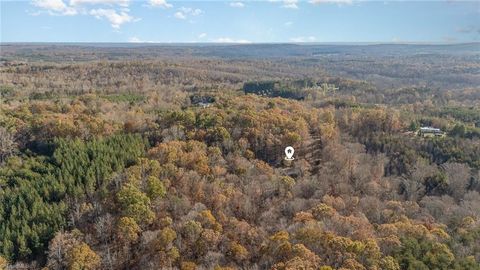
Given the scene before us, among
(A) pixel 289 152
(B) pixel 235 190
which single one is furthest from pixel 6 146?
(A) pixel 289 152

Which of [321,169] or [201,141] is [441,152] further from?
[201,141]

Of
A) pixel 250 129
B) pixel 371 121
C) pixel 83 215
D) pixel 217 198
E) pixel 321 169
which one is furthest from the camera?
pixel 371 121

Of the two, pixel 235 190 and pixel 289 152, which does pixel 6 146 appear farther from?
pixel 289 152

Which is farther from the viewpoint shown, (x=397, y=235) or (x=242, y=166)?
(x=242, y=166)

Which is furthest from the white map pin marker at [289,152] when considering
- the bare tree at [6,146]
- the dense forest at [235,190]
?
the bare tree at [6,146]

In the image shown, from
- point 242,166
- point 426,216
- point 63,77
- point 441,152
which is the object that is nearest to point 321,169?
point 242,166

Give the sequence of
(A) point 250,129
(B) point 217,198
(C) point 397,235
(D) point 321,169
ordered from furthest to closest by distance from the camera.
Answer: (A) point 250,129, (D) point 321,169, (B) point 217,198, (C) point 397,235

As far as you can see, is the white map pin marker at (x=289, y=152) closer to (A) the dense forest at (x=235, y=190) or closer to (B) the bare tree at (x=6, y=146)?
(A) the dense forest at (x=235, y=190)

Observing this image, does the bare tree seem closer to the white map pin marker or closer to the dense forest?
the dense forest
